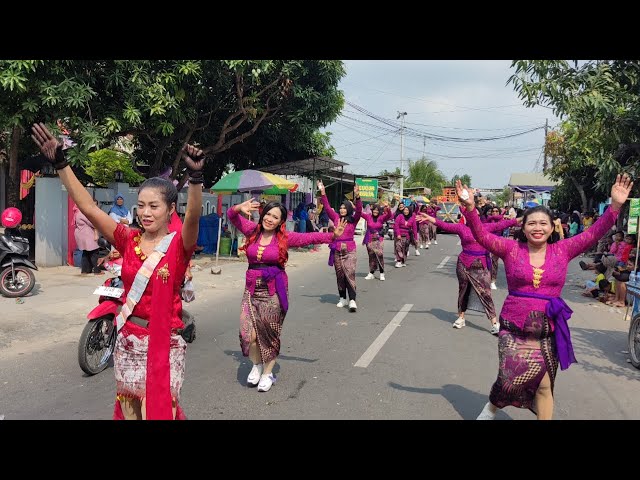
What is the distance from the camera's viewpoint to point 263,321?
15.4 ft

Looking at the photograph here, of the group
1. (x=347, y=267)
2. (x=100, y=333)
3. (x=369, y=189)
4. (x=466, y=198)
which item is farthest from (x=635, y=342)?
(x=369, y=189)

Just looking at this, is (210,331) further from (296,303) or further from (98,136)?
(98,136)

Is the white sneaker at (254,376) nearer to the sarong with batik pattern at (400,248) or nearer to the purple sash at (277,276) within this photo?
the purple sash at (277,276)

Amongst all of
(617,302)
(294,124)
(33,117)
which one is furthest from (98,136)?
(617,302)

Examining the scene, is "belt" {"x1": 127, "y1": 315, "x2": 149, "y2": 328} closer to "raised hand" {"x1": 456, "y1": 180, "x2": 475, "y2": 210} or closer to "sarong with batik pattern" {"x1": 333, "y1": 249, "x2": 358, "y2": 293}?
"raised hand" {"x1": 456, "y1": 180, "x2": 475, "y2": 210}

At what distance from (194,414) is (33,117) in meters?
8.58

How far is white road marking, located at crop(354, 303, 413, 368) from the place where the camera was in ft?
18.6

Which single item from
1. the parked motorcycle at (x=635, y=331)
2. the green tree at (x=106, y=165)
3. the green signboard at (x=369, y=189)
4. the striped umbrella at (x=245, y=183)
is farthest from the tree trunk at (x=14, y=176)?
the green signboard at (x=369, y=189)

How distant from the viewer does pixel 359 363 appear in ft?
18.3

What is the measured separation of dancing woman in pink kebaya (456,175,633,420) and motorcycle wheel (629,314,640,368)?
294 cm

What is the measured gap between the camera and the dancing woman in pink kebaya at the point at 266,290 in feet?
15.4

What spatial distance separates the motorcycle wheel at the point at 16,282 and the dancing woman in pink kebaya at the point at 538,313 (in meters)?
7.49

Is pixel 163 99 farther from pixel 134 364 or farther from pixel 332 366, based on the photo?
pixel 134 364

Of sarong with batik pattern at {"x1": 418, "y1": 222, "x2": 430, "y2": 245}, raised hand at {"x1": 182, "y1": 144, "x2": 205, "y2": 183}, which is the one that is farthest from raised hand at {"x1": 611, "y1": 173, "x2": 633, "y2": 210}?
sarong with batik pattern at {"x1": 418, "y1": 222, "x2": 430, "y2": 245}
